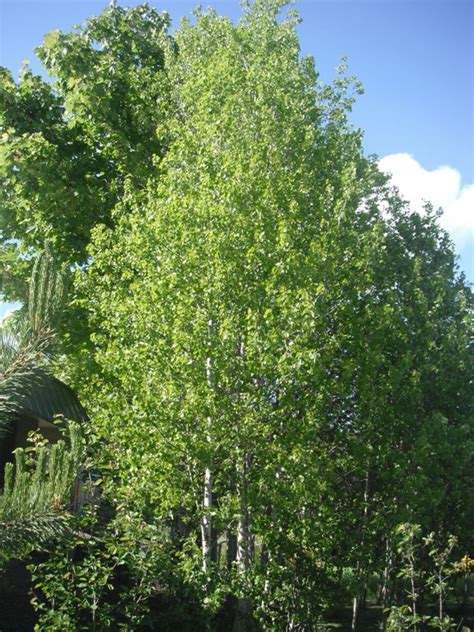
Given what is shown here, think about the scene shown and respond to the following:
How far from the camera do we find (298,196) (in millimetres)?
11070

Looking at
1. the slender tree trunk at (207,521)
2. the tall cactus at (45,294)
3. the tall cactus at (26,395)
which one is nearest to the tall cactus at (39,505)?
the tall cactus at (26,395)

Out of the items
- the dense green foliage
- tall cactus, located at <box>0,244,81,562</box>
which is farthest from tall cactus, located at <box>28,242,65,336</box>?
the dense green foliage

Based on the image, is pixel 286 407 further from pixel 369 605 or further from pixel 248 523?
pixel 369 605

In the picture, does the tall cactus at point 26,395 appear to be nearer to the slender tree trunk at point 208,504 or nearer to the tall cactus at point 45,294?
the tall cactus at point 45,294

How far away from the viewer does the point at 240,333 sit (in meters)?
9.02

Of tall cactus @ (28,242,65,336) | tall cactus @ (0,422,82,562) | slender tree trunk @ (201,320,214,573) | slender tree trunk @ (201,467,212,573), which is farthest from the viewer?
slender tree trunk @ (201,467,212,573)

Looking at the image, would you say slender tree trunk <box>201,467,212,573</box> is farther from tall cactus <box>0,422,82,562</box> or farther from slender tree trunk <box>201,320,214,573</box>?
tall cactus <box>0,422,82,562</box>

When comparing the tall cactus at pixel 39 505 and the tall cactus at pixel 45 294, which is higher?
the tall cactus at pixel 45 294

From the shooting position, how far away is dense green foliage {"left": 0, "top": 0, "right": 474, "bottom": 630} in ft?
28.6

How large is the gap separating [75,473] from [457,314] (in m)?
11.7

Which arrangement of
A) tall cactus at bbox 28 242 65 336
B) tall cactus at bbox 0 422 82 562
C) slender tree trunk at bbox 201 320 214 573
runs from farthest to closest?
slender tree trunk at bbox 201 320 214 573
tall cactus at bbox 0 422 82 562
tall cactus at bbox 28 242 65 336

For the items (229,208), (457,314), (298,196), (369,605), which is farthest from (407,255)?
(369,605)

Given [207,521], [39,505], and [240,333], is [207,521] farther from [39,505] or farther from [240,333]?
[39,505]

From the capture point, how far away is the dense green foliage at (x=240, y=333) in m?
8.71
